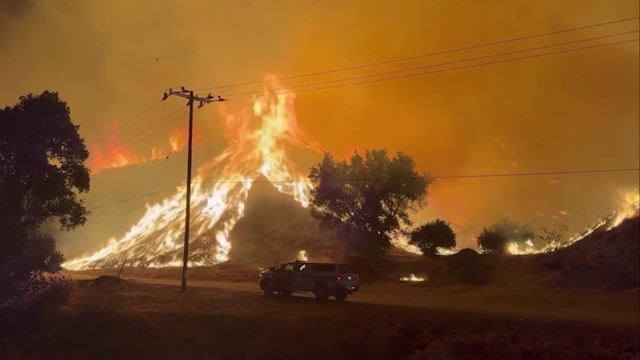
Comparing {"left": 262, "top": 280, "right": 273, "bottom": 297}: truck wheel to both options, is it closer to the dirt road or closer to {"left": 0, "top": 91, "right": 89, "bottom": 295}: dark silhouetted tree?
the dirt road

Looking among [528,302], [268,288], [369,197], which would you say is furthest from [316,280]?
[369,197]

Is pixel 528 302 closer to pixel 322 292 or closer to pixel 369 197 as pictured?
pixel 322 292

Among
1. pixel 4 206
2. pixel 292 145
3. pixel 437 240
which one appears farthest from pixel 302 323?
pixel 292 145

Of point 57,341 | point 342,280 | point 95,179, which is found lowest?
point 57,341

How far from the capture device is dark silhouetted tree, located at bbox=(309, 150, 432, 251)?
67250 millimetres

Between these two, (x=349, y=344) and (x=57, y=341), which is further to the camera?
(x=57, y=341)

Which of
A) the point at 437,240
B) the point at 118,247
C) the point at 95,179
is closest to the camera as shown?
the point at 437,240

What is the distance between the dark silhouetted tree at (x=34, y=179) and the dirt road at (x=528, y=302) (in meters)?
17.3

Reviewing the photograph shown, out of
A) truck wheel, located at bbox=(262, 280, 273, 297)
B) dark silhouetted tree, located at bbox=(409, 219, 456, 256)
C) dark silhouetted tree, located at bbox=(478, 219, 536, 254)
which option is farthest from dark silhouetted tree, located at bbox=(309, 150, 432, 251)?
truck wheel, located at bbox=(262, 280, 273, 297)

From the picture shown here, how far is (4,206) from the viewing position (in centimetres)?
2770

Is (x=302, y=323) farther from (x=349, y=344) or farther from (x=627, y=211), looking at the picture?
(x=627, y=211)

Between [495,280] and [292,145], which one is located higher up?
[292,145]

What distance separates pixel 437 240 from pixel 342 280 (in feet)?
116

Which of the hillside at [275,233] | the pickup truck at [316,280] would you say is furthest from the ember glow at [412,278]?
the pickup truck at [316,280]
